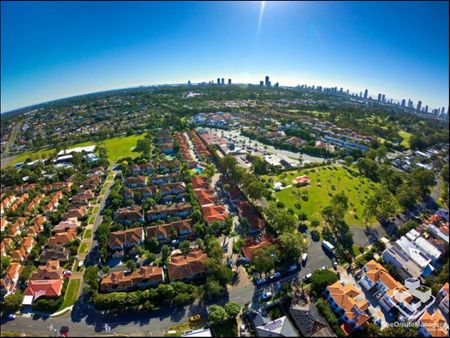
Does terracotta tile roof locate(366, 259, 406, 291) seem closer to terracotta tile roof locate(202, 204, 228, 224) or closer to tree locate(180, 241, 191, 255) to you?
terracotta tile roof locate(202, 204, 228, 224)

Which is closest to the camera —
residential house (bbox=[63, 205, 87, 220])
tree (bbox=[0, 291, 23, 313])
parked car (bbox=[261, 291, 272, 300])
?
tree (bbox=[0, 291, 23, 313])

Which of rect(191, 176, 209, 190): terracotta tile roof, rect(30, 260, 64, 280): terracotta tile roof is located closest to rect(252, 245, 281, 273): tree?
rect(191, 176, 209, 190): terracotta tile roof

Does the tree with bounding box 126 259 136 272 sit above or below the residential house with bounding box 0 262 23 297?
above

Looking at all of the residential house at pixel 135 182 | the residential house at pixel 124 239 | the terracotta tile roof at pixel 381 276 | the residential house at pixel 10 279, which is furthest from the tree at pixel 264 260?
the residential house at pixel 135 182

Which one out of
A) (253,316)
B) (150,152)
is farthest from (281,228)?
(150,152)

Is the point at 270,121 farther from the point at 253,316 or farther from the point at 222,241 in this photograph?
the point at 253,316

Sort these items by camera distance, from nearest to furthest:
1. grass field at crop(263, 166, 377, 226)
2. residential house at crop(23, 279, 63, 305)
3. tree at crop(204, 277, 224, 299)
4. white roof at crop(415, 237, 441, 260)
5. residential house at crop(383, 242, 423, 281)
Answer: tree at crop(204, 277, 224, 299), residential house at crop(23, 279, 63, 305), residential house at crop(383, 242, 423, 281), white roof at crop(415, 237, 441, 260), grass field at crop(263, 166, 377, 226)

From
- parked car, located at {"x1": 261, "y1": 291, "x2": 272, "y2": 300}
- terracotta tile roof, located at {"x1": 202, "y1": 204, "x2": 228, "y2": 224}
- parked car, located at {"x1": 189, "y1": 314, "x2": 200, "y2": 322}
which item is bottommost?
parked car, located at {"x1": 189, "y1": 314, "x2": 200, "y2": 322}
